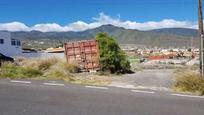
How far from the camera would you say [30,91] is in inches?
509

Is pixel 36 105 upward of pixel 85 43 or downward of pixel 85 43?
downward

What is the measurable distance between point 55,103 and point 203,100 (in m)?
4.60

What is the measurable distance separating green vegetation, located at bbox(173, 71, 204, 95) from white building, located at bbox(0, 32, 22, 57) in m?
46.1

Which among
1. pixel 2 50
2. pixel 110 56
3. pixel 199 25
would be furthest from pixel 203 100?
pixel 2 50

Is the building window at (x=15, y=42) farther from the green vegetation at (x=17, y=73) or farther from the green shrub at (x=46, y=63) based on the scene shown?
the green vegetation at (x=17, y=73)

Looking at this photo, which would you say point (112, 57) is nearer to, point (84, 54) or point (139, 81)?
point (84, 54)

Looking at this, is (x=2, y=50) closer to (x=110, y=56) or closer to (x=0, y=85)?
(x=110, y=56)

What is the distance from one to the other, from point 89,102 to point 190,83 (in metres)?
5.10

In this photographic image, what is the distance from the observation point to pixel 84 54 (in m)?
28.2

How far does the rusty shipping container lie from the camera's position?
27.3 m

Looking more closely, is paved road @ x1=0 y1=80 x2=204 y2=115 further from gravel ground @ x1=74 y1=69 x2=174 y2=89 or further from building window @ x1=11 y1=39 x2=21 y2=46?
building window @ x1=11 y1=39 x2=21 y2=46

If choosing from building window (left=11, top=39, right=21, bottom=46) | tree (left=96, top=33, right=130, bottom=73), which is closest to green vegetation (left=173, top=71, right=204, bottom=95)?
tree (left=96, top=33, right=130, bottom=73)

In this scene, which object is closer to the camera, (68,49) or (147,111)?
(147,111)

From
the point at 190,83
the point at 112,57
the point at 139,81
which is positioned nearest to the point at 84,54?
the point at 112,57
